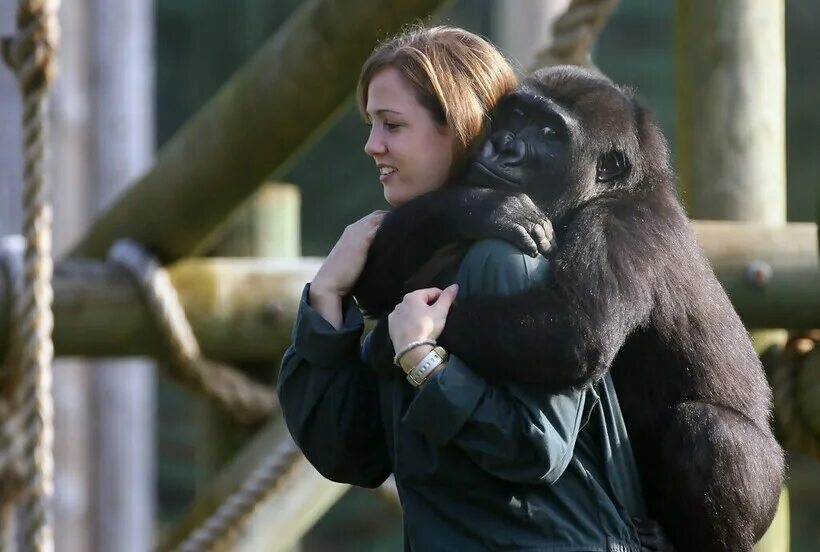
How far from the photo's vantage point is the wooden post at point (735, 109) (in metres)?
2.63

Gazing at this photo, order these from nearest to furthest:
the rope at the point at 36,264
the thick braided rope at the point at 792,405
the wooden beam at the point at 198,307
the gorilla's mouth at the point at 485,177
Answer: the gorilla's mouth at the point at 485,177 < the rope at the point at 36,264 < the thick braided rope at the point at 792,405 < the wooden beam at the point at 198,307

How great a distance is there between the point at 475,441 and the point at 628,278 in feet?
0.89

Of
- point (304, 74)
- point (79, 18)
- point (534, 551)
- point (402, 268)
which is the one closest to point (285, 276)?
point (304, 74)

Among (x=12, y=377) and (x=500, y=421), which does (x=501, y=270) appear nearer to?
(x=500, y=421)

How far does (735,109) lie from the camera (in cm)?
263

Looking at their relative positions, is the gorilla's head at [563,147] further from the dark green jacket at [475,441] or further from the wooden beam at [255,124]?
the wooden beam at [255,124]

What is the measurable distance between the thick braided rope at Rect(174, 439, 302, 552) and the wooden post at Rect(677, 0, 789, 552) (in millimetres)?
946

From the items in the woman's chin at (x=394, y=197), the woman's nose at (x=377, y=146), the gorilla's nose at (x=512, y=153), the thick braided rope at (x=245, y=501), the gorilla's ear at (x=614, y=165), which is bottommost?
the thick braided rope at (x=245, y=501)

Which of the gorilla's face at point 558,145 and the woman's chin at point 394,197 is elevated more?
the gorilla's face at point 558,145

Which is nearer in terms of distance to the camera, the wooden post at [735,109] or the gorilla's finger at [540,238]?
the gorilla's finger at [540,238]

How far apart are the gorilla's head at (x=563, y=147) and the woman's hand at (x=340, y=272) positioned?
0.15m

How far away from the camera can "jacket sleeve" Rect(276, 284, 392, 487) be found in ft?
5.43

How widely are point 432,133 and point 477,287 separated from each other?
0.20m

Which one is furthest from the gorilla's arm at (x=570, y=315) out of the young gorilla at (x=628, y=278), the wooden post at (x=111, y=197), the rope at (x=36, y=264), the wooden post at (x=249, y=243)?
the wooden post at (x=111, y=197)
